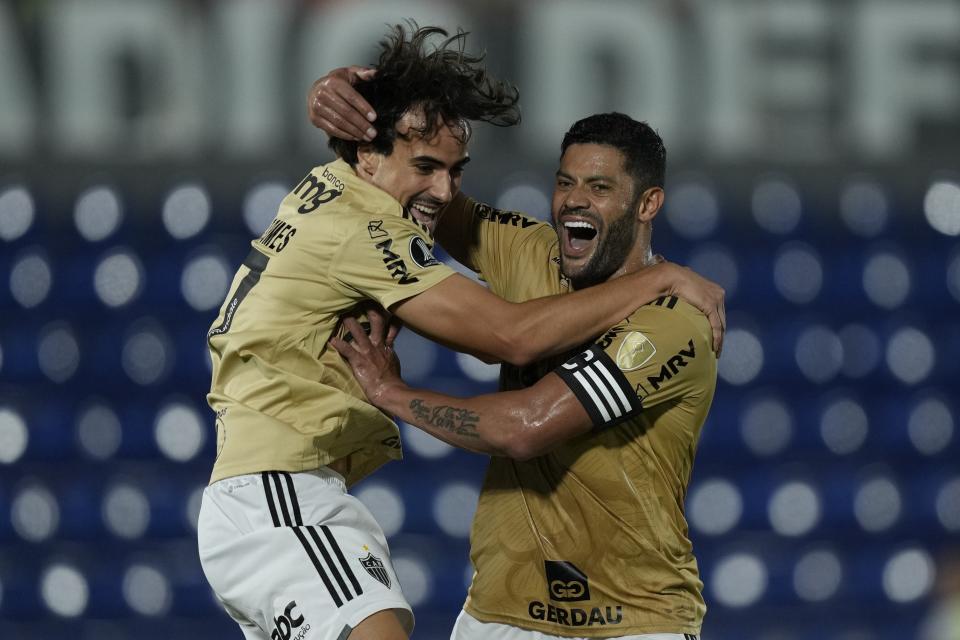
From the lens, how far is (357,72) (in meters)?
3.43

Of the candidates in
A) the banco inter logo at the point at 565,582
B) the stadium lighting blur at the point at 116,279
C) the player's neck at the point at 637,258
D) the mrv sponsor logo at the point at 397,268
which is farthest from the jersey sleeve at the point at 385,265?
the stadium lighting blur at the point at 116,279

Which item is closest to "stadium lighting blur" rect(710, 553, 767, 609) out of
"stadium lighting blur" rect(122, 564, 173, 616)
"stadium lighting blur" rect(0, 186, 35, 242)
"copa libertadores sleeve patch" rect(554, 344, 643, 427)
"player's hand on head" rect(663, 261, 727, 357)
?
"stadium lighting blur" rect(122, 564, 173, 616)

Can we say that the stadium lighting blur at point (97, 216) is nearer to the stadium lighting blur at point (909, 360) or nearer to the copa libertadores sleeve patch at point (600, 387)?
the stadium lighting blur at point (909, 360)

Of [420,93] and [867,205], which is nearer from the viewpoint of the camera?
[420,93]

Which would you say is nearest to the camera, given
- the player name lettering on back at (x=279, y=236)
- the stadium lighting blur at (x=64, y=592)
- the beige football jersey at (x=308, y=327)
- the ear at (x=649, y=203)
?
the beige football jersey at (x=308, y=327)

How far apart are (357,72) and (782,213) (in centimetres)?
454

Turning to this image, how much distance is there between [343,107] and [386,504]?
3.93 metres

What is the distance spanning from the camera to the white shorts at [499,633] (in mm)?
3232

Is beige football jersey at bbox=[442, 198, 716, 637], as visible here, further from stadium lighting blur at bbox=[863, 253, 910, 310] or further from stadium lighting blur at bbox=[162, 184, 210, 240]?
stadium lighting blur at bbox=[863, 253, 910, 310]

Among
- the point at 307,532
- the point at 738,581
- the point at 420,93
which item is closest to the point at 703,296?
the point at 420,93

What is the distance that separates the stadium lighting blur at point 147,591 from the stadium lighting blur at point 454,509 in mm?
1364

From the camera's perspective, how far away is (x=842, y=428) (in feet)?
24.2

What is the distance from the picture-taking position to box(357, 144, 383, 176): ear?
10.9 feet

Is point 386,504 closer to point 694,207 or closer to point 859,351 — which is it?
point 694,207
